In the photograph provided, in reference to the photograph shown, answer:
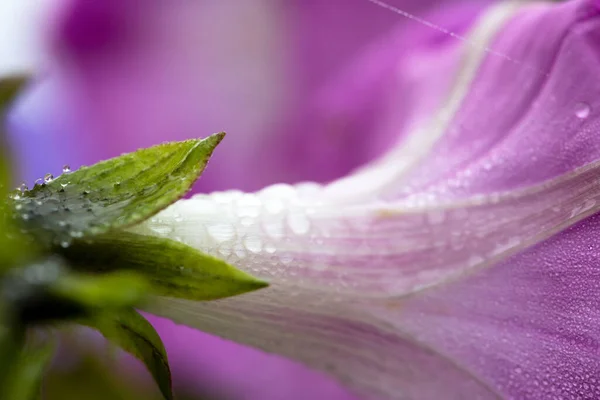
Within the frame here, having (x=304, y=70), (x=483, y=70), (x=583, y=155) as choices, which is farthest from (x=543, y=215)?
(x=304, y=70)

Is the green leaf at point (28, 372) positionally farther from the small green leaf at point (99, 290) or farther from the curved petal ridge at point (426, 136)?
the curved petal ridge at point (426, 136)

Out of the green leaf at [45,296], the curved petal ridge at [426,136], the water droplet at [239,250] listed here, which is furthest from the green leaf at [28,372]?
the curved petal ridge at [426,136]

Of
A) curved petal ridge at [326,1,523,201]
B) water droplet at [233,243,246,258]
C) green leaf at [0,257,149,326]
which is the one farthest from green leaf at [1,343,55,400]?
curved petal ridge at [326,1,523,201]

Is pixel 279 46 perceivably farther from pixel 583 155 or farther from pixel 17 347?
pixel 17 347

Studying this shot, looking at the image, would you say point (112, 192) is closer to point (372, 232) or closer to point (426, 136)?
point (372, 232)

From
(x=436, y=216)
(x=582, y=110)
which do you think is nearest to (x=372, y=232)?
(x=436, y=216)

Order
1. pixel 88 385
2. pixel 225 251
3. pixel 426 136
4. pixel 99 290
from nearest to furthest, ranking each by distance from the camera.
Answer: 1. pixel 99 290
2. pixel 225 251
3. pixel 426 136
4. pixel 88 385

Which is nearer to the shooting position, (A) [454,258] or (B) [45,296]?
(B) [45,296]
